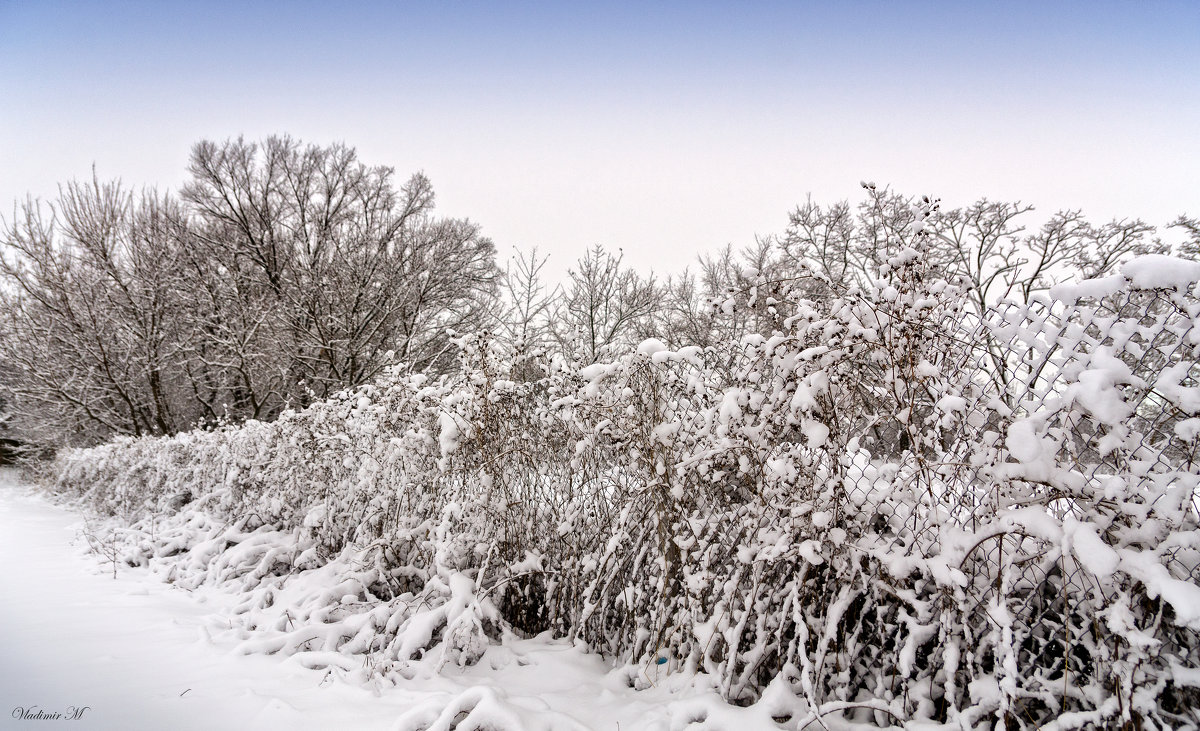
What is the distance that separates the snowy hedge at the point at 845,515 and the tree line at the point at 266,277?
8.53 metres

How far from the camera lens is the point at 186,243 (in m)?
13.2

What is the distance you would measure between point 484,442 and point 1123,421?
291 centimetres

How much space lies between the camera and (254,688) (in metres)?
2.35

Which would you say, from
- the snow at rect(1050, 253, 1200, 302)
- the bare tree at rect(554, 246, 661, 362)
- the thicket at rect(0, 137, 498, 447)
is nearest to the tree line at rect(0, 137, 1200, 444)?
the thicket at rect(0, 137, 498, 447)

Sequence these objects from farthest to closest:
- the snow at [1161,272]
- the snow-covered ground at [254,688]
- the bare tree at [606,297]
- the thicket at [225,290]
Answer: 1. the bare tree at [606,297]
2. the thicket at [225,290]
3. the snow-covered ground at [254,688]
4. the snow at [1161,272]

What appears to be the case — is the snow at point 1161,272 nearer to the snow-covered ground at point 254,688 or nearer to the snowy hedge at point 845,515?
the snowy hedge at point 845,515

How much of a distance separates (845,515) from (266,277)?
652 inches

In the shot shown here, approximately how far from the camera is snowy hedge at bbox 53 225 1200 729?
1.44 metres

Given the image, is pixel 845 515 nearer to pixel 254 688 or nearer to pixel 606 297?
pixel 254 688

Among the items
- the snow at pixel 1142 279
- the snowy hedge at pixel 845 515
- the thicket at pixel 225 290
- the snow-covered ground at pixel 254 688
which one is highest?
the thicket at pixel 225 290

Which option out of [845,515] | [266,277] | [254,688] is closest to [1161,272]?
[845,515]

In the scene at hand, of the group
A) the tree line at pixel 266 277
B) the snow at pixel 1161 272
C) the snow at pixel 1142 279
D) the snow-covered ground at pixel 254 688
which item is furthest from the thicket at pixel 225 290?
the snow at pixel 1161 272

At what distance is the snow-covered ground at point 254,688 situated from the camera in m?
1.97

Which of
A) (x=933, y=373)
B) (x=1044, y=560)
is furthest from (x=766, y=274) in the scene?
(x=1044, y=560)
